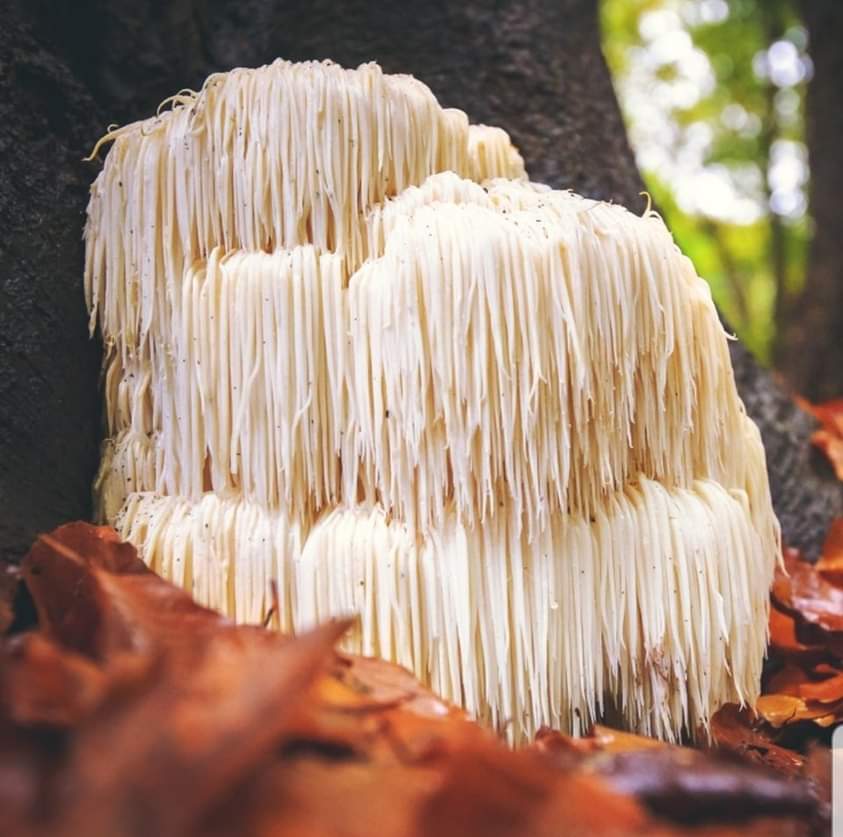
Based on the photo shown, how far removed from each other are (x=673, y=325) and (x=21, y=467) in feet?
4.98

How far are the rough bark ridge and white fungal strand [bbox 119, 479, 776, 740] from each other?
0.33 m

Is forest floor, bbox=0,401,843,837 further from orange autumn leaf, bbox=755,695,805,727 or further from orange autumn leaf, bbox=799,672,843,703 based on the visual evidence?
orange autumn leaf, bbox=799,672,843,703

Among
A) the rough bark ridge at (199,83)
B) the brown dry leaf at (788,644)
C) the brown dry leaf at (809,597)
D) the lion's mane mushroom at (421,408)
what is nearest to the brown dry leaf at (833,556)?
the brown dry leaf at (809,597)

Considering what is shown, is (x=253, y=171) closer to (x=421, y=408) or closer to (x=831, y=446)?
(x=421, y=408)

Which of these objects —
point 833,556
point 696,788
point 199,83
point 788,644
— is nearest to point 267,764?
point 696,788

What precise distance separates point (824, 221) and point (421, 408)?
17.9 ft

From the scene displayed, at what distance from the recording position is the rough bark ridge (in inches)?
74.6

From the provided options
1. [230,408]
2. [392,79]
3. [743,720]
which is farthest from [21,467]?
[743,720]

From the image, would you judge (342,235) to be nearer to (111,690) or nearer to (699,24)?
(111,690)

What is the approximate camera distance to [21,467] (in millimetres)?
1823

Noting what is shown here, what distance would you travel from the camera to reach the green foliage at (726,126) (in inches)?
426

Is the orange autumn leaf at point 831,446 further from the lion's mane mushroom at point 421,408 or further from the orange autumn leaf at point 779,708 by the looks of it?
the lion's mane mushroom at point 421,408

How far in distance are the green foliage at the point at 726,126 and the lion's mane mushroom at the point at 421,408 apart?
8.47 m

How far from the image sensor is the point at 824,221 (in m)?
5.93
